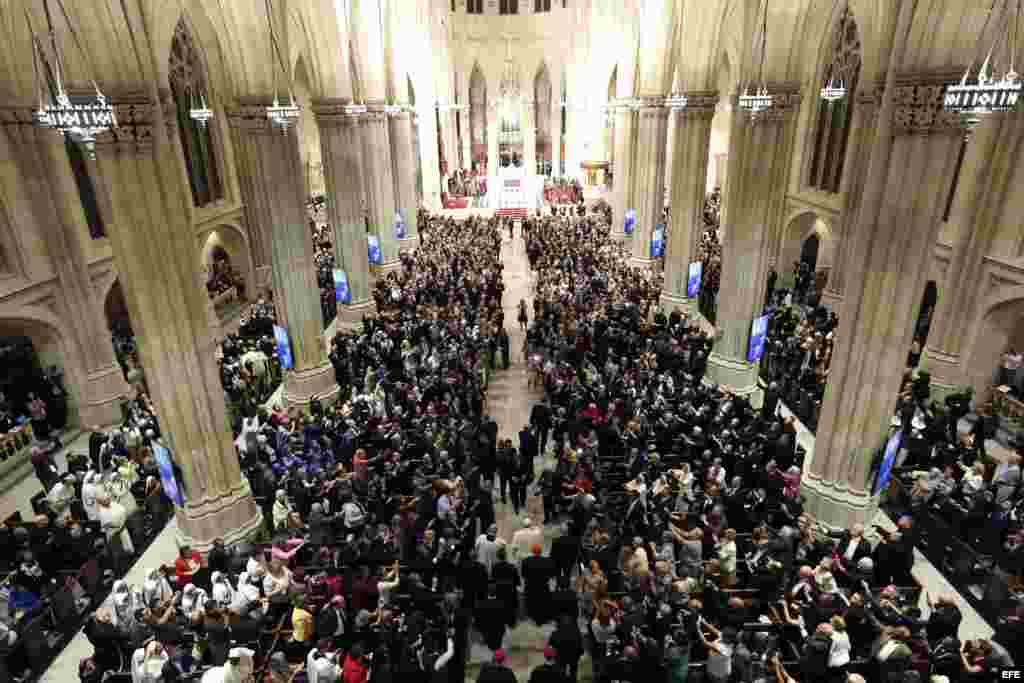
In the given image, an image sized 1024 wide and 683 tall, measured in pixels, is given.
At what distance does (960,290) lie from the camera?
14.5 meters

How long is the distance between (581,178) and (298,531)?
40366mm

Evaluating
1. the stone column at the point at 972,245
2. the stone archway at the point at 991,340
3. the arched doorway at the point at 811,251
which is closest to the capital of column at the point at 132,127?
the stone column at the point at 972,245

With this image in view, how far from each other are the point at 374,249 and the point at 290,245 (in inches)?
385

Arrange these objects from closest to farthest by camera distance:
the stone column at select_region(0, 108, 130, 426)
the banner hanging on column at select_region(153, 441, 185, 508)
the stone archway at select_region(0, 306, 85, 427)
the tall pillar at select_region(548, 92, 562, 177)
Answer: the banner hanging on column at select_region(153, 441, 185, 508)
the stone column at select_region(0, 108, 130, 426)
the stone archway at select_region(0, 306, 85, 427)
the tall pillar at select_region(548, 92, 562, 177)

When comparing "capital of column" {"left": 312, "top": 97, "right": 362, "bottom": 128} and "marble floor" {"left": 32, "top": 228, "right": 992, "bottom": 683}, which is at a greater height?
"capital of column" {"left": 312, "top": 97, "right": 362, "bottom": 128}

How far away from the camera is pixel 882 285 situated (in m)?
9.08

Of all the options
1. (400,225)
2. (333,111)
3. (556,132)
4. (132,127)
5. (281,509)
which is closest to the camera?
(132,127)

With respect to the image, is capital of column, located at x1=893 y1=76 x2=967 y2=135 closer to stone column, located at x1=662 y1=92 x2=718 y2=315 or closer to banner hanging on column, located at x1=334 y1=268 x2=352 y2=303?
stone column, located at x1=662 y1=92 x2=718 y2=315

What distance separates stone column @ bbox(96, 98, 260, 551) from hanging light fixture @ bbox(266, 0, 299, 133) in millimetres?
3513

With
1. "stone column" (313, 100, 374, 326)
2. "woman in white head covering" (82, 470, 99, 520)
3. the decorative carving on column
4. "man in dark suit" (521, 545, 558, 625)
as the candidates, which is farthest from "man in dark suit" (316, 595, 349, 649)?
"stone column" (313, 100, 374, 326)

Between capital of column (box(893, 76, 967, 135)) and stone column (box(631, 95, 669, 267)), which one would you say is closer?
capital of column (box(893, 76, 967, 135))

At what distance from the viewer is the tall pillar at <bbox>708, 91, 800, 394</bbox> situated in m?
13.5

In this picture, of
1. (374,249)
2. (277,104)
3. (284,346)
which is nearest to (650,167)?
(374,249)

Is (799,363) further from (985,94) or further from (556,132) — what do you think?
(556,132)
